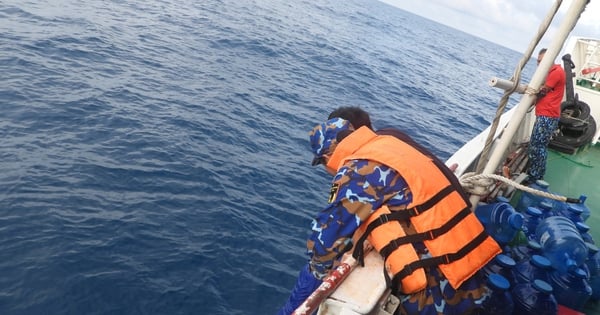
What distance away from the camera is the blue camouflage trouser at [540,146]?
241 inches

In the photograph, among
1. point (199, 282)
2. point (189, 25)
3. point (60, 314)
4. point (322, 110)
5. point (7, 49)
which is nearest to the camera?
point (60, 314)

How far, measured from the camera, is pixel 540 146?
20.0ft

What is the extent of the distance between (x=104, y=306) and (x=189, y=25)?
62.5ft

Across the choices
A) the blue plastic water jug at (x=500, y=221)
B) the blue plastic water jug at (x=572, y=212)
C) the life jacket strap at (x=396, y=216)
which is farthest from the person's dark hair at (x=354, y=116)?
the blue plastic water jug at (x=572, y=212)

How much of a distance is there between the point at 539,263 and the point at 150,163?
6624 mm

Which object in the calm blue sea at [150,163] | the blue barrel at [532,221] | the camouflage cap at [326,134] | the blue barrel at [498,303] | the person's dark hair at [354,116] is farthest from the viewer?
the calm blue sea at [150,163]

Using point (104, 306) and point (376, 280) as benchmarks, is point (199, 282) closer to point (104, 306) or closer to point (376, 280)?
point (104, 306)

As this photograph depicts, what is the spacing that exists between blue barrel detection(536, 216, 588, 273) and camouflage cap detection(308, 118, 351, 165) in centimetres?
222

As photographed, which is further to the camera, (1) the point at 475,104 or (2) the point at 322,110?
(1) the point at 475,104

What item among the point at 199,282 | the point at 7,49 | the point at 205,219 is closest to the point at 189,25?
the point at 7,49

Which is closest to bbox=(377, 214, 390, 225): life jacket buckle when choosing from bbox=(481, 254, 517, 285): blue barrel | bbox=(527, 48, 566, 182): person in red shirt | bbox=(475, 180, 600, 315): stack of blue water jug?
bbox=(475, 180, 600, 315): stack of blue water jug

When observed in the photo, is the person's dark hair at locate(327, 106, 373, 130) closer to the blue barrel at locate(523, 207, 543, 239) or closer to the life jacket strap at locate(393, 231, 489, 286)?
the life jacket strap at locate(393, 231, 489, 286)

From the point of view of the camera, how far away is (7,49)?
1162 cm

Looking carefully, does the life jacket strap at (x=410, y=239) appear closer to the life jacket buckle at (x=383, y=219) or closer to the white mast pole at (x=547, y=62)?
the life jacket buckle at (x=383, y=219)
